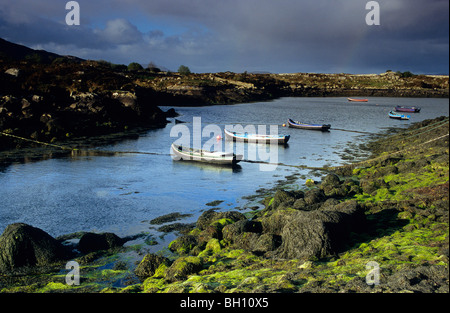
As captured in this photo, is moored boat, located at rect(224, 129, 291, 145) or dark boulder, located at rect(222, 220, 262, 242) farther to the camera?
moored boat, located at rect(224, 129, 291, 145)

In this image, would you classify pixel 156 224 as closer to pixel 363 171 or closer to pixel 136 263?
pixel 136 263

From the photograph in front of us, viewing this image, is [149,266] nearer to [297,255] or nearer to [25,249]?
[25,249]

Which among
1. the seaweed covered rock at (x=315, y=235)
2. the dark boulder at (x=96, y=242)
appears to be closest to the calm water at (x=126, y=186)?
the dark boulder at (x=96, y=242)

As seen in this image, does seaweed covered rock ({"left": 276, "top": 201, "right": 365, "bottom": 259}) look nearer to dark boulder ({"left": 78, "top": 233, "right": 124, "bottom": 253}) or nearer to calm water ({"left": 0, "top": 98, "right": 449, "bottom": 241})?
dark boulder ({"left": 78, "top": 233, "right": 124, "bottom": 253})

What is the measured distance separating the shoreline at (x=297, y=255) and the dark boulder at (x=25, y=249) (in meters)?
0.96

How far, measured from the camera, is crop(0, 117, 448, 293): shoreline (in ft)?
29.9

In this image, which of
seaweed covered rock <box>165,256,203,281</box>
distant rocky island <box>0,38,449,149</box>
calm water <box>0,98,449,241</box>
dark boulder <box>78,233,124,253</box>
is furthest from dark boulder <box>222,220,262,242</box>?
distant rocky island <box>0,38,449,149</box>

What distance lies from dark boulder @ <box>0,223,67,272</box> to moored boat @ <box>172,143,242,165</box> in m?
19.7

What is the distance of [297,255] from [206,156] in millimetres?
22450

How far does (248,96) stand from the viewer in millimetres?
121062

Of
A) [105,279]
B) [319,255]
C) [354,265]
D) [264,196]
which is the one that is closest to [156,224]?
Answer: [105,279]

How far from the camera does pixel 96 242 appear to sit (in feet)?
50.1

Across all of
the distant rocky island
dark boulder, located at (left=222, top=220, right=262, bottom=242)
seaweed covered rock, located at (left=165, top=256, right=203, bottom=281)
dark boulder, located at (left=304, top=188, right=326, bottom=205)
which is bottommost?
seaweed covered rock, located at (left=165, top=256, right=203, bottom=281)
